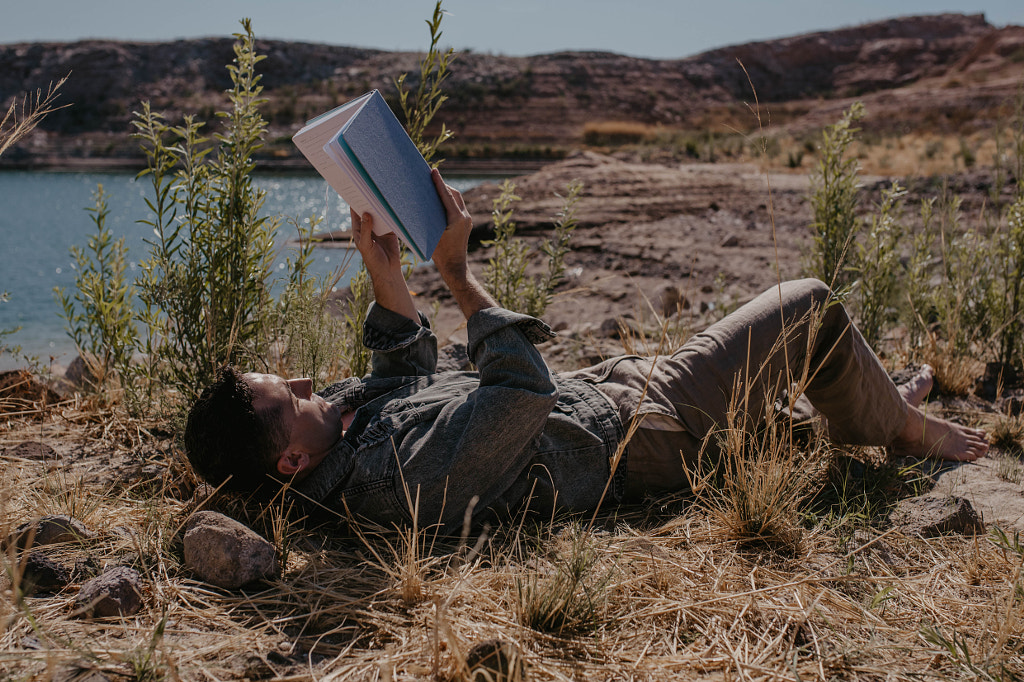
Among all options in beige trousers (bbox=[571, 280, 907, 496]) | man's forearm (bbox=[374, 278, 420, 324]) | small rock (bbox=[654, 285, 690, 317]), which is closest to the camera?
beige trousers (bbox=[571, 280, 907, 496])

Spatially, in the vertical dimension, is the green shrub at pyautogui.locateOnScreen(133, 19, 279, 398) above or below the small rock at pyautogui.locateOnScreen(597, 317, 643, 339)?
above

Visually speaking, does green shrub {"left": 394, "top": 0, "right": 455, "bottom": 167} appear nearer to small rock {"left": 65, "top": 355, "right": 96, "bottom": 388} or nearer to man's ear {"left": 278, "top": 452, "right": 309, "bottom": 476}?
man's ear {"left": 278, "top": 452, "right": 309, "bottom": 476}

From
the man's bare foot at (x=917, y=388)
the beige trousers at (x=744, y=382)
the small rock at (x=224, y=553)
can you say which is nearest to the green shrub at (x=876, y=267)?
the man's bare foot at (x=917, y=388)

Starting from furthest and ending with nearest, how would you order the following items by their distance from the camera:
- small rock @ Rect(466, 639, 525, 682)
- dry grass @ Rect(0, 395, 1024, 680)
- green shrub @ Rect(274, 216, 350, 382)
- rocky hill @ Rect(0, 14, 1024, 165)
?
1. rocky hill @ Rect(0, 14, 1024, 165)
2. green shrub @ Rect(274, 216, 350, 382)
3. dry grass @ Rect(0, 395, 1024, 680)
4. small rock @ Rect(466, 639, 525, 682)

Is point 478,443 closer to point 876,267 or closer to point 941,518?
point 941,518

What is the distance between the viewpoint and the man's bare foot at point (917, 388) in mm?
2879

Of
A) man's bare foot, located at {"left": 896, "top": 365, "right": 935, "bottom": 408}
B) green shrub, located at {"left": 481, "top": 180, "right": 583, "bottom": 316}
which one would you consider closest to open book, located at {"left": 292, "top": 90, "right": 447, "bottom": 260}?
green shrub, located at {"left": 481, "top": 180, "right": 583, "bottom": 316}

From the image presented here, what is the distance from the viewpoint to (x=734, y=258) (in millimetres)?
7680

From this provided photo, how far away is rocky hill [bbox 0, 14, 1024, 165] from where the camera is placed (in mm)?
39156

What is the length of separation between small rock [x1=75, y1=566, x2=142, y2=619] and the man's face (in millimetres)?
540

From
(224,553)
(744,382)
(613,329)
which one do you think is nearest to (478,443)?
Answer: (224,553)

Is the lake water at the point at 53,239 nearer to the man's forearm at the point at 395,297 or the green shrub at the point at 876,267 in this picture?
the man's forearm at the point at 395,297

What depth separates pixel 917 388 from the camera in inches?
115

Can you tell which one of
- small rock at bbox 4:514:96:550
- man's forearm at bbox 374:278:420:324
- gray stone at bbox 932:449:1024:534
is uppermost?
man's forearm at bbox 374:278:420:324
